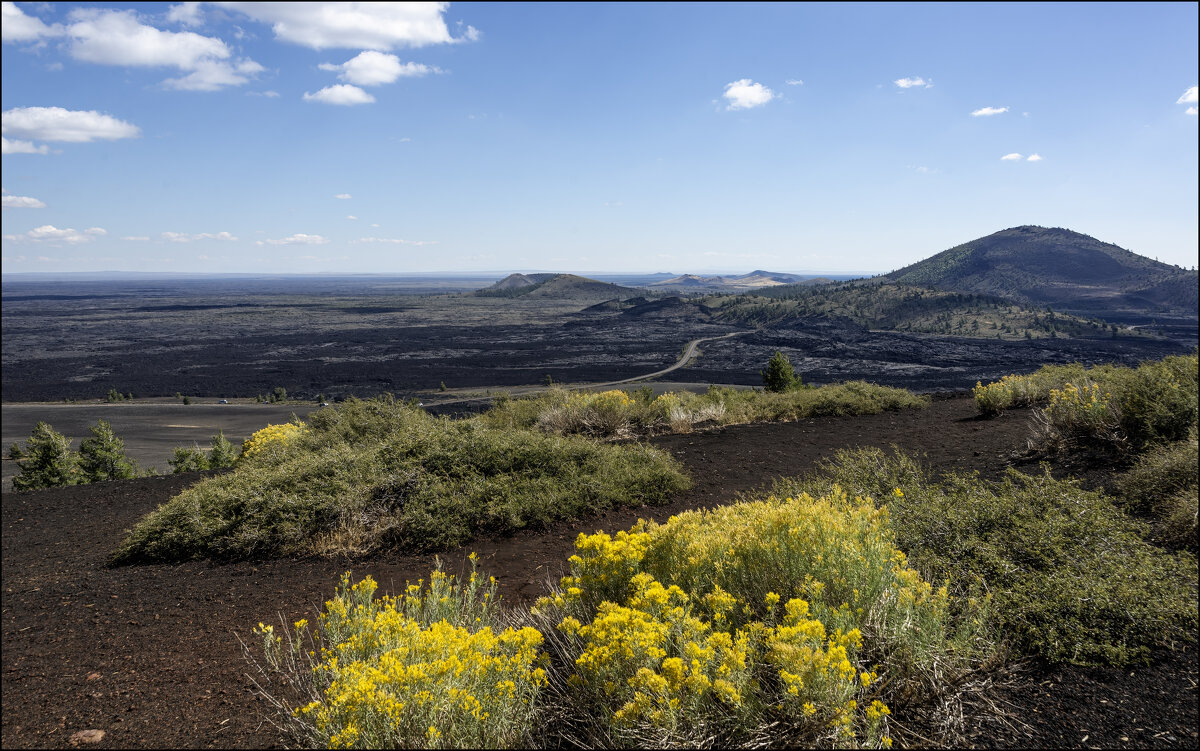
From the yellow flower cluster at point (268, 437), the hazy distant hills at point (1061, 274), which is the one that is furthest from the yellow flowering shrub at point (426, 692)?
the hazy distant hills at point (1061, 274)

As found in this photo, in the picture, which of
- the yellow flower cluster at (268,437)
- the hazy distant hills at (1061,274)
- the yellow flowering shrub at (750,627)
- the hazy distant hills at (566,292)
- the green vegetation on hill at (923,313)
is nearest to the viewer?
the yellow flowering shrub at (750,627)

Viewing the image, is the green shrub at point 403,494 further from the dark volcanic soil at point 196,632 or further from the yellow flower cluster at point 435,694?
the yellow flower cluster at point 435,694

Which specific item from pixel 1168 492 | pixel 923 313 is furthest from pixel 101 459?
pixel 923 313

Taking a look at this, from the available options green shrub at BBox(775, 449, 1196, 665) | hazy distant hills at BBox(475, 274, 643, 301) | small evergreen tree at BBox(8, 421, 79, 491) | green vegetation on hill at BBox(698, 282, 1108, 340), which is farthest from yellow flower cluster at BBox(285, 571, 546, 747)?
hazy distant hills at BBox(475, 274, 643, 301)

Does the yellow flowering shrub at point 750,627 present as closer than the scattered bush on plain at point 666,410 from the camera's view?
Yes

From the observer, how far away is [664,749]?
2457mm

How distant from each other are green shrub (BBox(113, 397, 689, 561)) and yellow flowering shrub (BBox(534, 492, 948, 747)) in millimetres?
2696

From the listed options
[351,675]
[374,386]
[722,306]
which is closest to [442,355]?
[374,386]

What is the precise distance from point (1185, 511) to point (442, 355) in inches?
2487

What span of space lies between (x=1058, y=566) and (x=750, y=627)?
94.1 inches

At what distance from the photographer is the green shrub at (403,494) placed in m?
5.89

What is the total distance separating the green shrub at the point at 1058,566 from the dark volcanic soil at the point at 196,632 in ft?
0.57

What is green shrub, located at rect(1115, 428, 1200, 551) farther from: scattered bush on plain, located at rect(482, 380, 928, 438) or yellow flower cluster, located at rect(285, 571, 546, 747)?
scattered bush on plain, located at rect(482, 380, 928, 438)

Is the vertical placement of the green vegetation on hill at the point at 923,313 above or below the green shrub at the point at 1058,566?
above
